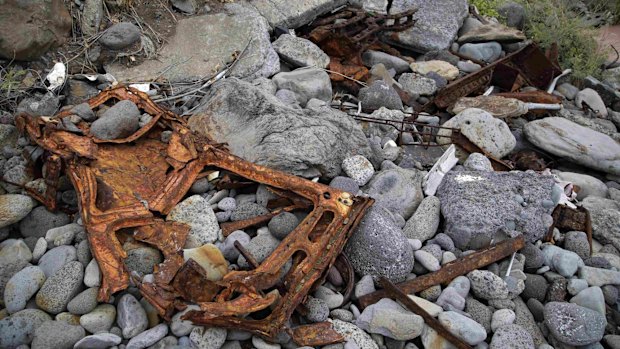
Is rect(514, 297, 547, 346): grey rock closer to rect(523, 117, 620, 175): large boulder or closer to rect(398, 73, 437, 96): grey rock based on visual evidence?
rect(523, 117, 620, 175): large boulder

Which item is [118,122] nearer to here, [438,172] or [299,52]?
[299,52]

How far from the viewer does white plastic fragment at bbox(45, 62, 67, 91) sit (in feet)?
15.7

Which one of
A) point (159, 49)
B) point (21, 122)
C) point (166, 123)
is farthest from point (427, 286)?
point (159, 49)

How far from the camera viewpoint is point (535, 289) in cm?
357

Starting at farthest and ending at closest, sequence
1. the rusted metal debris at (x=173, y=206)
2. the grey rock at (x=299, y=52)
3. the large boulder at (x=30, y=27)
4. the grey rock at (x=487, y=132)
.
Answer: the grey rock at (x=299, y=52)
the grey rock at (x=487, y=132)
the large boulder at (x=30, y=27)
the rusted metal debris at (x=173, y=206)

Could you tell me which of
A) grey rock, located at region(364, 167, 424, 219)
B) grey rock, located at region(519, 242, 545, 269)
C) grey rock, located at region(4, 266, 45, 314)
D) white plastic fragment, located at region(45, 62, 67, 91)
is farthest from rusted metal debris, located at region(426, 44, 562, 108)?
grey rock, located at region(4, 266, 45, 314)

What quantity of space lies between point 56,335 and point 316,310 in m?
1.53

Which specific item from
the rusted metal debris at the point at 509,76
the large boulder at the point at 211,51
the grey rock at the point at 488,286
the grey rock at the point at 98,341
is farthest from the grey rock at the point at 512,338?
the large boulder at the point at 211,51

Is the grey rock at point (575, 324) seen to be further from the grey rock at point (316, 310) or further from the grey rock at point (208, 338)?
the grey rock at point (208, 338)

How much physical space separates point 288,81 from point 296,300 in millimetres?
3080

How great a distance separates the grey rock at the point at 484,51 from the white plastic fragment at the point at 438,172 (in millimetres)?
3264

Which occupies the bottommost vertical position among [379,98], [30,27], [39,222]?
[39,222]

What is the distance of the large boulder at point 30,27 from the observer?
4.62 m

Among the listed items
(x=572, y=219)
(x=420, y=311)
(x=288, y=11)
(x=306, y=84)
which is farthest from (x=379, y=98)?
(x=420, y=311)
